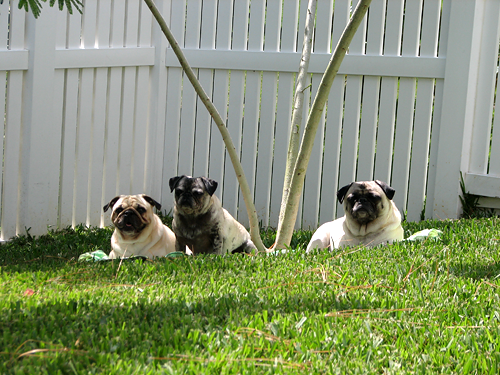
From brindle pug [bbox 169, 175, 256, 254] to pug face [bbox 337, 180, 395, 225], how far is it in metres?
1.26

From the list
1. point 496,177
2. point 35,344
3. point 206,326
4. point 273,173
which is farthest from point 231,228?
point 496,177

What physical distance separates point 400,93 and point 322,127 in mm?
1156

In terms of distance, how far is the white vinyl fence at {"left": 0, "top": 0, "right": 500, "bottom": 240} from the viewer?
23.7ft

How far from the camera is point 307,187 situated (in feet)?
25.5

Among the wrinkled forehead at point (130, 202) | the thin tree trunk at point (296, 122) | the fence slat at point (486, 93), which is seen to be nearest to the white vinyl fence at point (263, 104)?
the fence slat at point (486, 93)

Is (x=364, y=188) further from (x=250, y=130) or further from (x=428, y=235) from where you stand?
A: (x=250, y=130)

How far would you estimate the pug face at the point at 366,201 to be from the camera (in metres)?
5.15

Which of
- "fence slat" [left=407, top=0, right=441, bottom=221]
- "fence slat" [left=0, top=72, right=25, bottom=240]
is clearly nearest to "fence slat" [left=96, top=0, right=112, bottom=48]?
"fence slat" [left=0, top=72, right=25, bottom=240]

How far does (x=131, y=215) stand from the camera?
5141 millimetres

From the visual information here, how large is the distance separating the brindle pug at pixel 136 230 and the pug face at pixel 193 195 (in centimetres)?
28

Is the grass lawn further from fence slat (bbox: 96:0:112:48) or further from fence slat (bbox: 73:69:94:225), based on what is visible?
fence slat (bbox: 96:0:112:48)

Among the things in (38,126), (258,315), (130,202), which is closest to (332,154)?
(130,202)

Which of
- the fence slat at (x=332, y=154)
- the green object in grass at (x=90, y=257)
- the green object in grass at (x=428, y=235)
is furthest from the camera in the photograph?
the fence slat at (x=332, y=154)

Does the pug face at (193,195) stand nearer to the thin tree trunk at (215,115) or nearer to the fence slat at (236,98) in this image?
the thin tree trunk at (215,115)
